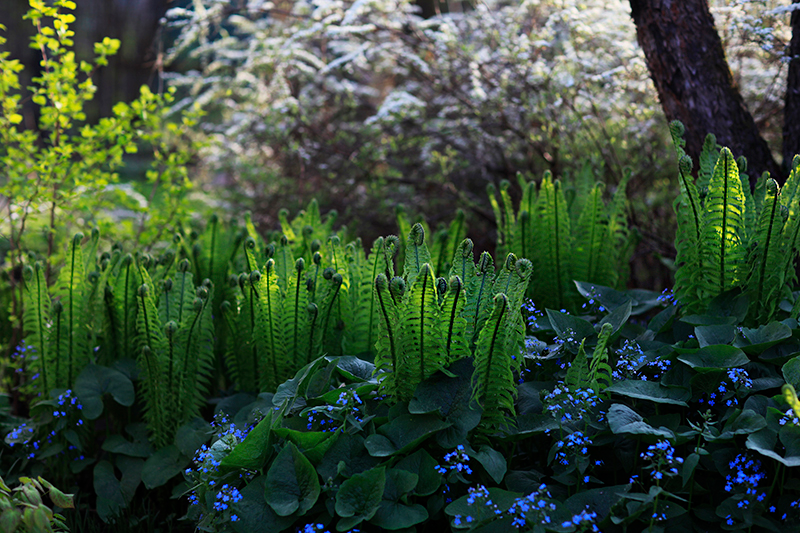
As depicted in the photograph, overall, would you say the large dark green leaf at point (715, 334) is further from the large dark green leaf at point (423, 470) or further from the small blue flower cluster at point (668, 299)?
A: the large dark green leaf at point (423, 470)

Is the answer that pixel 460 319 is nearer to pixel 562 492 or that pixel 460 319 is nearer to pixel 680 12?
pixel 562 492

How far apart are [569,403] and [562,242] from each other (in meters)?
0.97

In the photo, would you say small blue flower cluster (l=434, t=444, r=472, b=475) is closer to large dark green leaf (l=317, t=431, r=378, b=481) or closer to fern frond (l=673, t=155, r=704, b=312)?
large dark green leaf (l=317, t=431, r=378, b=481)

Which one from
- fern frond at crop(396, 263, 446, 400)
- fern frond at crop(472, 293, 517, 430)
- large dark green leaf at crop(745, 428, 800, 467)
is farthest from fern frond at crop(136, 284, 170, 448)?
large dark green leaf at crop(745, 428, 800, 467)

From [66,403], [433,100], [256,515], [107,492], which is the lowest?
[107,492]

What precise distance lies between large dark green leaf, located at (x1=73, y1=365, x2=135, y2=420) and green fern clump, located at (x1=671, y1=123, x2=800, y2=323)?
2.05 metres

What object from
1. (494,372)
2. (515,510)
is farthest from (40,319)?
(515,510)

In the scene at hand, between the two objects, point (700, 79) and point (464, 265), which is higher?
point (700, 79)

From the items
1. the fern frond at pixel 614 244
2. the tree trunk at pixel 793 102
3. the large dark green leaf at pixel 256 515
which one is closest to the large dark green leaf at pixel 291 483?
the large dark green leaf at pixel 256 515

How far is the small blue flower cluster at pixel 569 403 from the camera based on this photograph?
158 centimetres

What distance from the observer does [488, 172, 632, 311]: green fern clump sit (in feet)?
8.06

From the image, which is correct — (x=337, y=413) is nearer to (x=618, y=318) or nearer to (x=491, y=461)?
(x=491, y=461)

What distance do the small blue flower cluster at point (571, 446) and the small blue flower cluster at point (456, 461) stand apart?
0.83ft

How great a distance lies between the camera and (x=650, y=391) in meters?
1.65
